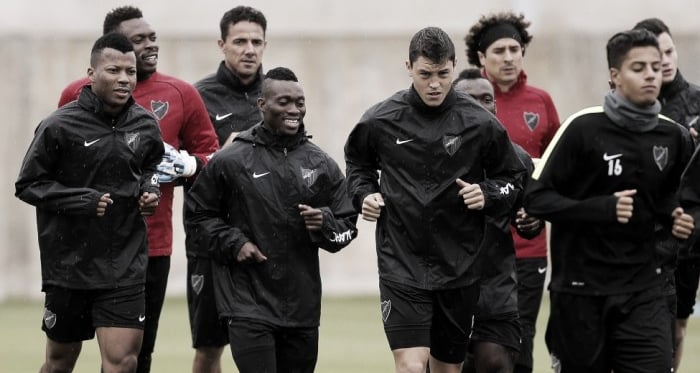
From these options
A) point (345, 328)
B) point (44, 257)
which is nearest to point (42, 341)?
point (345, 328)

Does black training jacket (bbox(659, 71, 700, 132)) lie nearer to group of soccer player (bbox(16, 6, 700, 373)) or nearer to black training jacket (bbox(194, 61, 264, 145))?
group of soccer player (bbox(16, 6, 700, 373))

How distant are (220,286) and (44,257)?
106 cm

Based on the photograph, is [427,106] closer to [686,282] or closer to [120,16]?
[120,16]

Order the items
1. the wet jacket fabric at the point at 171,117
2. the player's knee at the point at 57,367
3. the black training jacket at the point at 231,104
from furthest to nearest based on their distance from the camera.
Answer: the black training jacket at the point at 231,104 → the wet jacket fabric at the point at 171,117 → the player's knee at the point at 57,367

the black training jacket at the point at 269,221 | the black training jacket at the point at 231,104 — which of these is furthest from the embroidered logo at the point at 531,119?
the black training jacket at the point at 269,221

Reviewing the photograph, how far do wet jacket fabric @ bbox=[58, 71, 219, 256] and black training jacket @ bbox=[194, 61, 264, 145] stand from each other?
552 millimetres

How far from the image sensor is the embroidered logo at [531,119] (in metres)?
10.3

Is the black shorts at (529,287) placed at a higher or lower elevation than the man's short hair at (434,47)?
lower

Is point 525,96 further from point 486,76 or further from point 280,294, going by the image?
point 280,294

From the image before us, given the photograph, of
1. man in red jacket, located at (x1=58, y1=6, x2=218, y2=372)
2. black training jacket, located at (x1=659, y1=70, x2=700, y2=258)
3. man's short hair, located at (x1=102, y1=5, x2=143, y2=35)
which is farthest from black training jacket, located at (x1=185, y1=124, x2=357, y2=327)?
black training jacket, located at (x1=659, y1=70, x2=700, y2=258)

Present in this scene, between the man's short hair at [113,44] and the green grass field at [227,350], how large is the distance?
12.4 ft

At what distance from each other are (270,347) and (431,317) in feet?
2.83

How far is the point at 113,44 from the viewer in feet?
29.0

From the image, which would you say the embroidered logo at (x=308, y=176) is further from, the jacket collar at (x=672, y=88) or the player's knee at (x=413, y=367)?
the jacket collar at (x=672, y=88)
